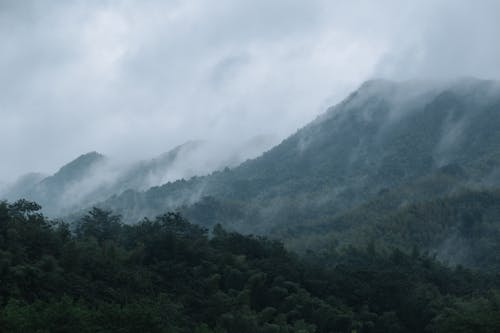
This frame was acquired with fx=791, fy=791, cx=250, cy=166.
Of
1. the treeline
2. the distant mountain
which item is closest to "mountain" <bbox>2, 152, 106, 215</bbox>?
the distant mountain

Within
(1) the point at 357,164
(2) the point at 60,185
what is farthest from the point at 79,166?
(1) the point at 357,164

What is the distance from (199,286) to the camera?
37.5 m

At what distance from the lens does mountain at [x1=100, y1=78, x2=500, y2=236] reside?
91875 mm

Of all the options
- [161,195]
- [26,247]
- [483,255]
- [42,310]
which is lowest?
[483,255]

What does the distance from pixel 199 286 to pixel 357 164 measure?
82200 mm

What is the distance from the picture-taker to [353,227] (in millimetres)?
75562

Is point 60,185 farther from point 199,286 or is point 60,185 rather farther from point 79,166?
point 199,286

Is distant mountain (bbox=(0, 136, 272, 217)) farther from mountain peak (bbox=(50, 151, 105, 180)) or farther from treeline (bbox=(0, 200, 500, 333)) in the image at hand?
treeline (bbox=(0, 200, 500, 333))

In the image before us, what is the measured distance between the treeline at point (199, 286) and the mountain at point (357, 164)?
3754cm

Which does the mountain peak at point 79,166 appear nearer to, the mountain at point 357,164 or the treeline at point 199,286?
the mountain at point 357,164

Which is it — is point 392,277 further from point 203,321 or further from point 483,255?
point 483,255

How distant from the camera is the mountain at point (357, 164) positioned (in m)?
91.9

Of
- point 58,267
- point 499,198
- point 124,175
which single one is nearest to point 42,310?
point 58,267

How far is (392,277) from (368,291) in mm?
1903
